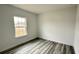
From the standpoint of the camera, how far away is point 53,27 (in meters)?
4.66

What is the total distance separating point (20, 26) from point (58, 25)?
2444 millimetres

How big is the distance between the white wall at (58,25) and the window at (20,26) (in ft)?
5.41

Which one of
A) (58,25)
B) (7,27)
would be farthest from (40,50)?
(58,25)

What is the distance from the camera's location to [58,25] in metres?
4.37

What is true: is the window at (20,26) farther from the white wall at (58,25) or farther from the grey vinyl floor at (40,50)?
the white wall at (58,25)

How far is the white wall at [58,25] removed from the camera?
382 centimetres

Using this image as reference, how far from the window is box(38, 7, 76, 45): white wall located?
1649mm

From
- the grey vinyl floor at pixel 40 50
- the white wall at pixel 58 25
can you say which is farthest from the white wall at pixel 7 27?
the white wall at pixel 58 25

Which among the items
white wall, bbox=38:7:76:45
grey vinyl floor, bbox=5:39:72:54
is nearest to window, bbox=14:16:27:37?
grey vinyl floor, bbox=5:39:72:54

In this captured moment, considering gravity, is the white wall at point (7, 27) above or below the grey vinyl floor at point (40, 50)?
above
